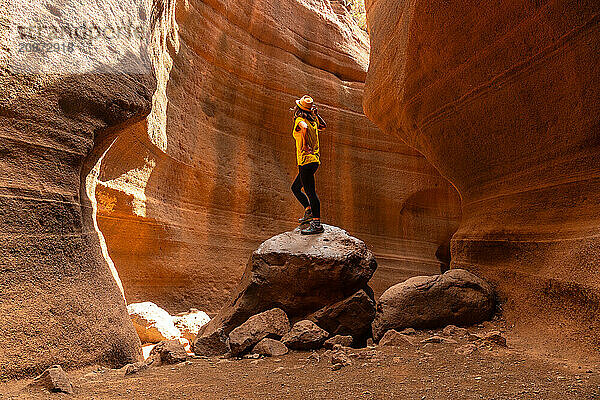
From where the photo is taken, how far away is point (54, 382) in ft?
6.44

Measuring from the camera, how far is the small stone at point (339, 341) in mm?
3089

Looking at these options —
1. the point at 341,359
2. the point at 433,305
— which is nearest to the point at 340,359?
the point at 341,359

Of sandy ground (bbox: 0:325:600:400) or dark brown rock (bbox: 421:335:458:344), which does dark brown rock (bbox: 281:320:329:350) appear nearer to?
sandy ground (bbox: 0:325:600:400)

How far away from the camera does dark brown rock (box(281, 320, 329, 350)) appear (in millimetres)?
3082

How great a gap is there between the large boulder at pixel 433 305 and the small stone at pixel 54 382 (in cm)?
236

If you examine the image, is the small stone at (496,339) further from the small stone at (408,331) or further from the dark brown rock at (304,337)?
the dark brown rock at (304,337)

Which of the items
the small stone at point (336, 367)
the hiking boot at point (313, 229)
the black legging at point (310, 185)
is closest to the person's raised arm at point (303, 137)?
the black legging at point (310, 185)

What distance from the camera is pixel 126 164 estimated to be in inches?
229

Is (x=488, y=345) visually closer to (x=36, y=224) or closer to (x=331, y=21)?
(x=36, y=224)

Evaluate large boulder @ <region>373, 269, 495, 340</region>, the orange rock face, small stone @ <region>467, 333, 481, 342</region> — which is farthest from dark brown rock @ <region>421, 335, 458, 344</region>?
the orange rock face

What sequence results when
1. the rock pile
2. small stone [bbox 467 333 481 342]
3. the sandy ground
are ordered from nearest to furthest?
the sandy ground → small stone [bbox 467 333 481 342] → the rock pile

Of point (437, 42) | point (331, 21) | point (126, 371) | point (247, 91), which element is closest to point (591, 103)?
point (437, 42)

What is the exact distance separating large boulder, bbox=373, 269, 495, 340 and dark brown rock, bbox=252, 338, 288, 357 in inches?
35.9

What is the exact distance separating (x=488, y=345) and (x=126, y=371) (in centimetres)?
244
